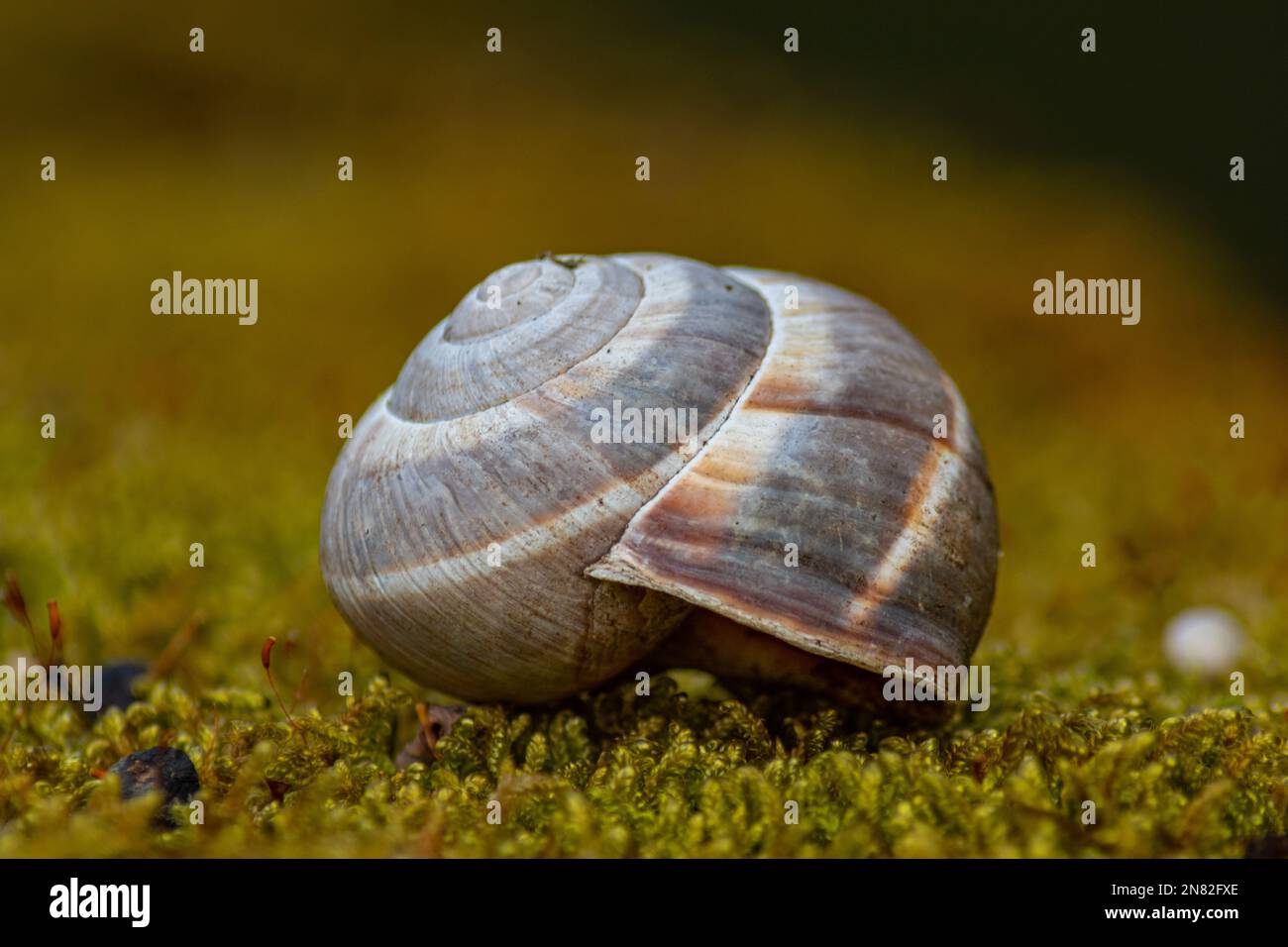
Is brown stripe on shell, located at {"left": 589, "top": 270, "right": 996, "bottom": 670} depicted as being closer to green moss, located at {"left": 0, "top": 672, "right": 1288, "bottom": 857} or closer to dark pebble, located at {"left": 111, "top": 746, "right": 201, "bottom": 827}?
green moss, located at {"left": 0, "top": 672, "right": 1288, "bottom": 857}

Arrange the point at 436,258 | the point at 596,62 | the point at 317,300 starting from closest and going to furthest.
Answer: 1. the point at 317,300
2. the point at 436,258
3. the point at 596,62

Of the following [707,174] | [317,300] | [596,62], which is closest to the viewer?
[317,300]

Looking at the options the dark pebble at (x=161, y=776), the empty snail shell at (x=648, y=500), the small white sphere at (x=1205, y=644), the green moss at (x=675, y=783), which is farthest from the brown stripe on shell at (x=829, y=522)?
the small white sphere at (x=1205, y=644)

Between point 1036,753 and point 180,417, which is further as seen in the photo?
point 180,417

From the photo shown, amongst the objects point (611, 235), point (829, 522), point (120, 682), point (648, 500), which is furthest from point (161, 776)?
point (611, 235)

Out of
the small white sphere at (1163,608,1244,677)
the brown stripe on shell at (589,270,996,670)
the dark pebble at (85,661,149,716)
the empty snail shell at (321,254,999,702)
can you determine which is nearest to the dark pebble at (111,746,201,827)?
the empty snail shell at (321,254,999,702)

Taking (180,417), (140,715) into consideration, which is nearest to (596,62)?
(180,417)
